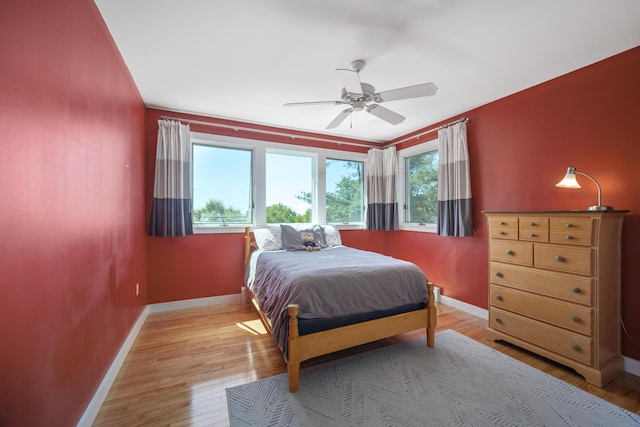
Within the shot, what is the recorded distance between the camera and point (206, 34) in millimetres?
1869

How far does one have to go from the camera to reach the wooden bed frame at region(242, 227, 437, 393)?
1.78 meters

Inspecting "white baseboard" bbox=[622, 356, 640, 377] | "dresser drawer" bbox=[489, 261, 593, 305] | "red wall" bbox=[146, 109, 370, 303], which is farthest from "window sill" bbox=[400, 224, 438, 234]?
"red wall" bbox=[146, 109, 370, 303]

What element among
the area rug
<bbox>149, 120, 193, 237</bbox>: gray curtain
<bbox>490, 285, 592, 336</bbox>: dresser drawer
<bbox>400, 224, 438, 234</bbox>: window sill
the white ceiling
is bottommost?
the area rug

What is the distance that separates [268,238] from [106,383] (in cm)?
195

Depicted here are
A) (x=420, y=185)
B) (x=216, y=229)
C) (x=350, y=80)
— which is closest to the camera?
(x=350, y=80)

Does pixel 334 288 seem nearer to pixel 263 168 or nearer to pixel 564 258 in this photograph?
pixel 564 258

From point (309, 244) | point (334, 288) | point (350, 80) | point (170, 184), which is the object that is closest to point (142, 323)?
point (170, 184)

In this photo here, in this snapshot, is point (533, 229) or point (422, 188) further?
point (422, 188)

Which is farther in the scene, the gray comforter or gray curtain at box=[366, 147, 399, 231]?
gray curtain at box=[366, 147, 399, 231]

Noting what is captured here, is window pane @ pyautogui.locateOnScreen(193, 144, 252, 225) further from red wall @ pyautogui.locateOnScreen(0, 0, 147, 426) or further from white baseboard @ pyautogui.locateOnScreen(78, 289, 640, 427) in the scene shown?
red wall @ pyautogui.locateOnScreen(0, 0, 147, 426)

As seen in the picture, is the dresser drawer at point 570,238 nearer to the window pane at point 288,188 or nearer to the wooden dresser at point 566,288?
the wooden dresser at point 566,288

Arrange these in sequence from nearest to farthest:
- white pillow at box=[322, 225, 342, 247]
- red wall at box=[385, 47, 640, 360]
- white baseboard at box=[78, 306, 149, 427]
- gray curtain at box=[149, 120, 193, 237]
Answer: white baseboard at box=[78, 306, 149, 427] < red wall at box=[385, 47, 640, 360] < gray curtain at box=[149, 120, 193, 237] < white pillow at box=[322, 225, 342, 247]

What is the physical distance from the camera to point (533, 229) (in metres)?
2.22

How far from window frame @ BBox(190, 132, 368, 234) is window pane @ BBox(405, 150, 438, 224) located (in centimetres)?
73
